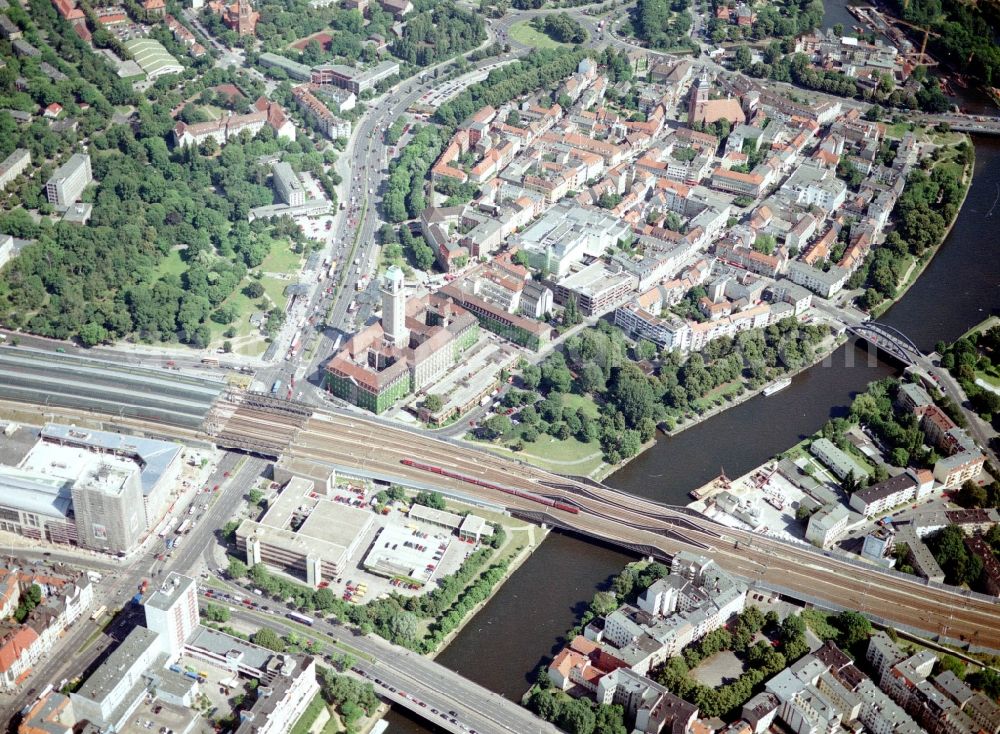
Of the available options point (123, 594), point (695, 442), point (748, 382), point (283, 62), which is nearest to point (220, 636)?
point (123, 594)

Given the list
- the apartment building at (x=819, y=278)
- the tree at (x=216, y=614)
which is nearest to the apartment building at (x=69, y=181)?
the tree at (x=216, y=614)

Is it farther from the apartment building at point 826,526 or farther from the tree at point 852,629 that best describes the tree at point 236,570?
the apartment building at point 826,526

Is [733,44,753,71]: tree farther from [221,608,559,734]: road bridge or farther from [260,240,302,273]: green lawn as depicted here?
[221,608,559,734]: road bridge

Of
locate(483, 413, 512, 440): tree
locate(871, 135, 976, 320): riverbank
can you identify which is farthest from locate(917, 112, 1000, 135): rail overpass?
locate(483, 413, 512, 440): tree

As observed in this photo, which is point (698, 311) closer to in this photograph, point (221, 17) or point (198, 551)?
point (198, 551)

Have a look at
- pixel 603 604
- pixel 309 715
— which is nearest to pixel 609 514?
pixel 603 604
